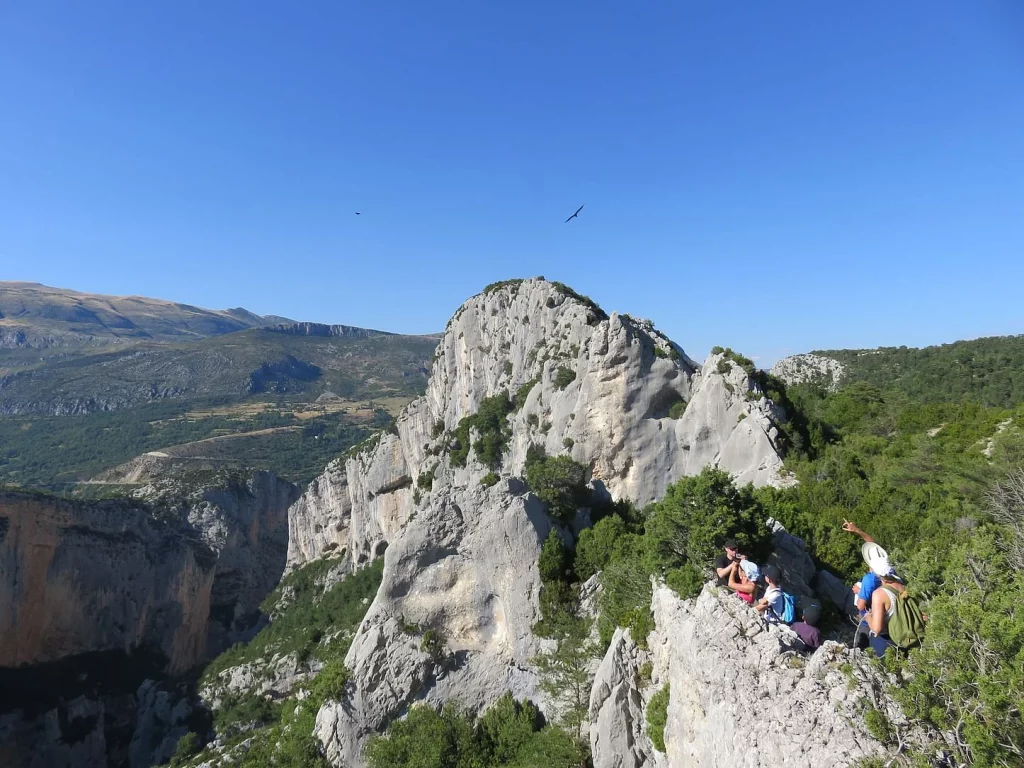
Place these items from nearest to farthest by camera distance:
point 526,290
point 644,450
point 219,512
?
point 644,450 < point 526,290 < point 219,512

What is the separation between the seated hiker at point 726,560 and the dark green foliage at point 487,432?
37080 mm

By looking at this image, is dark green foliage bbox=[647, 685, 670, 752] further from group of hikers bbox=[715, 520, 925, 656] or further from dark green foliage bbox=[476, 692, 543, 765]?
dark green foliage bbox=[476, 692, 543, 765]

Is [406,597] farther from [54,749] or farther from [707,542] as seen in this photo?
[54,749]

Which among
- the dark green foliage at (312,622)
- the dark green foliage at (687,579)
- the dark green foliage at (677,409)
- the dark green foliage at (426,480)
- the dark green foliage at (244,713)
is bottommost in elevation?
the dark green foliage at (244,713)

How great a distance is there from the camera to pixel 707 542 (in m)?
14.4

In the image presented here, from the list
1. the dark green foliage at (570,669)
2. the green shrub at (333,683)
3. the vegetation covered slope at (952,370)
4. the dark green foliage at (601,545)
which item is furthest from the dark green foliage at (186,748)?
the vegetation covered slope at (952,370)

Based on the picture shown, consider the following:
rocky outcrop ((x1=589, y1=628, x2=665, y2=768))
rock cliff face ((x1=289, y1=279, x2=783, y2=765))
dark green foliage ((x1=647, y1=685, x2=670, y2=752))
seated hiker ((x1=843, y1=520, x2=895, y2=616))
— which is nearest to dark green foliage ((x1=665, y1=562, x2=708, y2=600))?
dark green foliage ((x1=647, y1=685, x2=670, y2=752))

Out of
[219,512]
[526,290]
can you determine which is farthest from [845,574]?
[219,512]

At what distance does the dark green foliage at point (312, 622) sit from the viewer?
49812mm

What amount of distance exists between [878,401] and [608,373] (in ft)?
68.3

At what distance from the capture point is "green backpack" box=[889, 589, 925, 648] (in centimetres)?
956

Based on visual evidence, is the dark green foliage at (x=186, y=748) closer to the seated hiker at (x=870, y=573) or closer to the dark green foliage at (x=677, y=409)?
the dark green foliage at (x=677, y=409)

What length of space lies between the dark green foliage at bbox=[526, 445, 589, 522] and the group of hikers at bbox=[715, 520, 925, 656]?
42.1 feet

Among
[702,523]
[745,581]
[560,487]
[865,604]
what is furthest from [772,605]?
[560,487]
